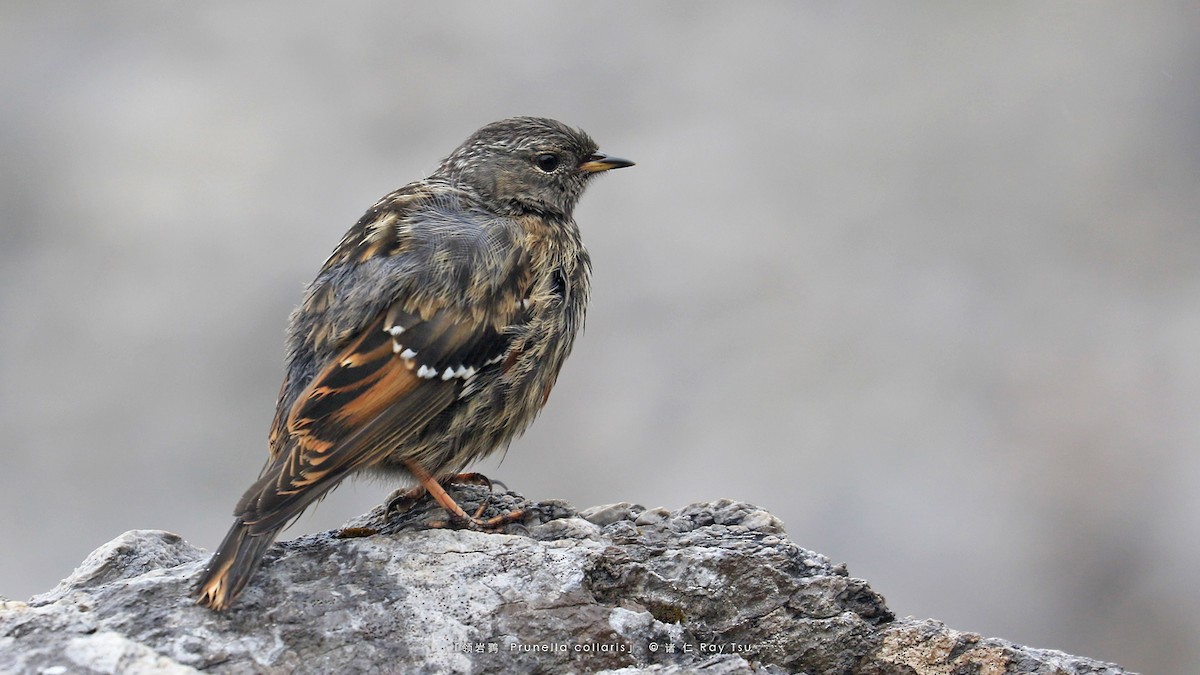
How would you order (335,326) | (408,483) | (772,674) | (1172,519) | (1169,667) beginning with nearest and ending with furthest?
(772,674)
(335,326)
(408,483)
(1169,667)
(1172,519)

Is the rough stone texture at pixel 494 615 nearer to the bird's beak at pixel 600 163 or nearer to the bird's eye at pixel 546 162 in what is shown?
the bird's eye at pixel 546 162

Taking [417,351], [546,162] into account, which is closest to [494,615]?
[417,351]

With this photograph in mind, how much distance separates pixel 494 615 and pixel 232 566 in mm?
867

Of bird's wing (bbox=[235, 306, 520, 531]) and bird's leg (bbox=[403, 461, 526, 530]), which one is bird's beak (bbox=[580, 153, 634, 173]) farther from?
bird's leg (bbox=[403, 461, 526, 530])

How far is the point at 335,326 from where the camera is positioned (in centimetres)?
550

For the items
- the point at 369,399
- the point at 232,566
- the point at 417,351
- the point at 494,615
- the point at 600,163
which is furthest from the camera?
the point at 600,163

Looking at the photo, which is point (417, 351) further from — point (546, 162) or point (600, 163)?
point (600, 163)

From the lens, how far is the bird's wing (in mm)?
4906

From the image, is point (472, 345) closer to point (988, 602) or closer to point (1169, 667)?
point (988, 602)

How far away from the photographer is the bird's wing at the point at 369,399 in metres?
4.91

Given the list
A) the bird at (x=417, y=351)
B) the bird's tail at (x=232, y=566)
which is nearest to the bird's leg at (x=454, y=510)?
the bird at (x=417, y=351)

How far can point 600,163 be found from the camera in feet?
23.5

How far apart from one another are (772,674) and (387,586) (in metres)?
1.31

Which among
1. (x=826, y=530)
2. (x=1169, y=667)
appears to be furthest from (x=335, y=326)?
(x=1169, y=667)
